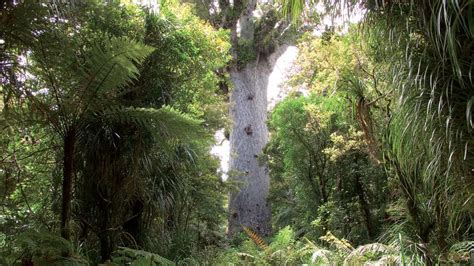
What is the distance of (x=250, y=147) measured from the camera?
34.4ft

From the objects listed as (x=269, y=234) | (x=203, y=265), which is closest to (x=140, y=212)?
(x=203, y=265)

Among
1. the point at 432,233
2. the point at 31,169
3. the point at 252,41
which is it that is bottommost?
the point at 432,233

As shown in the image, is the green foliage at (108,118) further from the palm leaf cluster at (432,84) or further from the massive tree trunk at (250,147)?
the massive tree trunk at (250,147)

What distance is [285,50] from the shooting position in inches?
474

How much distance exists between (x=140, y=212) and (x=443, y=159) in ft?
10.9

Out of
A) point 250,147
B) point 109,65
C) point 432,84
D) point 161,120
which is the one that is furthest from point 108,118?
point 250,147

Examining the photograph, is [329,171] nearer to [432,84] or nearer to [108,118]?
[108,118]

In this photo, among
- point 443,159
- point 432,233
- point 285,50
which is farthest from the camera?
point 285,50

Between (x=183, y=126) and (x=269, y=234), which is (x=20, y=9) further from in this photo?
(x=269, y=234)

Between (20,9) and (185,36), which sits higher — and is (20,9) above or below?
below

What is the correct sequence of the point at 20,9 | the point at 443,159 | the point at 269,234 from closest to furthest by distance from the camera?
the point at 443,159 → the point at 20,9 → the point at 269,234

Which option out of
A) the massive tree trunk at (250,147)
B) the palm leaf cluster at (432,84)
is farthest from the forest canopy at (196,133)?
the massive tree trunk at (250,147)

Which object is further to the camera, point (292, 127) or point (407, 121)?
point (292, 127)

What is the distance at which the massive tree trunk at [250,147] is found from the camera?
10.1 metres
